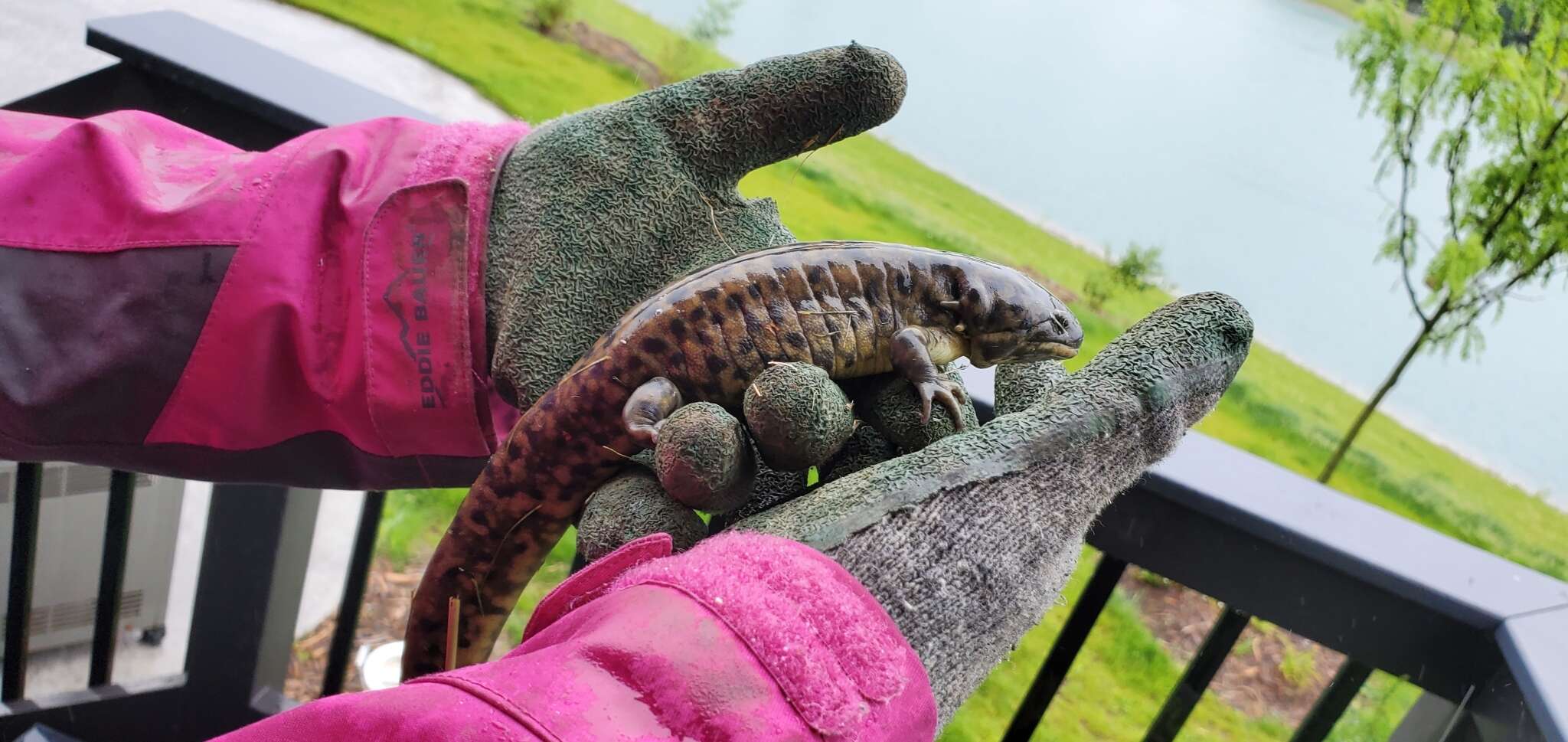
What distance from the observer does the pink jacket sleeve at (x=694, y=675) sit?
57 cm

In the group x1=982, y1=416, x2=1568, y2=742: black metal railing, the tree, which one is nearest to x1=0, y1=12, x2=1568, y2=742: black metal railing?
x1=982, y1=416, x2=1568, y2=742: black metal railing

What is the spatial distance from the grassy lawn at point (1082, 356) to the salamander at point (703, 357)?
79.2 inches

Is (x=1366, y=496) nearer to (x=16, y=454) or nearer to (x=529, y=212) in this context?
(x=529, y=212)

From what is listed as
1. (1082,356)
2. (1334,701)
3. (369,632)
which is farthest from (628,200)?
(1082,356)

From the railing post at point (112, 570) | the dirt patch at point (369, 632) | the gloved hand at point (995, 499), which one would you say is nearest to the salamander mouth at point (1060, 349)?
the gloved hand at point (995, 499)

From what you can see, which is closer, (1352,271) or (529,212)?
(529,212)

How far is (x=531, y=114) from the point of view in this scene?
5691mm

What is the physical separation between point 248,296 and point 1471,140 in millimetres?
4703

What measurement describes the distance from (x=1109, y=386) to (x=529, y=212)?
717mm

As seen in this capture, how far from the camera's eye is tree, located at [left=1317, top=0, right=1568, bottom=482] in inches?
146

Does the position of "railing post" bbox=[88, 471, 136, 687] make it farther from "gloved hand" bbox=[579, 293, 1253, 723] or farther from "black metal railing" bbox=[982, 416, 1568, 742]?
"black metal railing" bbox=[982, 416, 1568, 742]

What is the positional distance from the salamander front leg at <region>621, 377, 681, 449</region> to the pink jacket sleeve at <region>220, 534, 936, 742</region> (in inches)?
9.3

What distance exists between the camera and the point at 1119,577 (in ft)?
4.69

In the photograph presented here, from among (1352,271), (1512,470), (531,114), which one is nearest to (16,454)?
(531,114)
